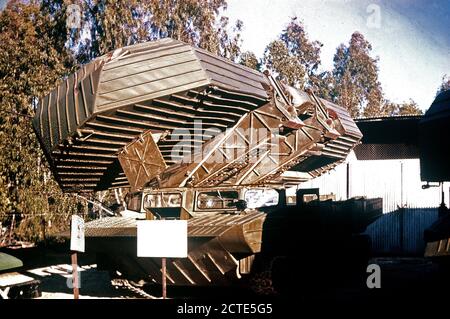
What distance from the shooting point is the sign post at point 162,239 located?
15.8ft

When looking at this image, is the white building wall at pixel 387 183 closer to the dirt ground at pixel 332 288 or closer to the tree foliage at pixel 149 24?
the dirt ground at pixel 332 288

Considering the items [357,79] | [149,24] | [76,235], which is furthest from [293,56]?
[76,235]

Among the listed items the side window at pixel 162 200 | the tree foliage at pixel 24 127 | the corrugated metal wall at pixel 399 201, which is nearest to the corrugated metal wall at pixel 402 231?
the corrugated metal wall at pixel 399 201

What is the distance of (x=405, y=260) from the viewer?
1159cm

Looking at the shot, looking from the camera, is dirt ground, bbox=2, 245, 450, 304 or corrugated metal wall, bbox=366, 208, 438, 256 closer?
dirt ground, bbox=2, 245, 450, 304

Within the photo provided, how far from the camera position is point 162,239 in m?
4.86

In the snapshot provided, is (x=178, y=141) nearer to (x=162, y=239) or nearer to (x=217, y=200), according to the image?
(x=217, y=200)

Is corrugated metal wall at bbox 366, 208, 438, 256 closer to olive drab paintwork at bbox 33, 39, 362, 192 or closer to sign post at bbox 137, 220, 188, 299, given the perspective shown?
olive drab paintwork at bbox 33, 39, 362, 192

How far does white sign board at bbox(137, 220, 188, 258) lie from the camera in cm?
481

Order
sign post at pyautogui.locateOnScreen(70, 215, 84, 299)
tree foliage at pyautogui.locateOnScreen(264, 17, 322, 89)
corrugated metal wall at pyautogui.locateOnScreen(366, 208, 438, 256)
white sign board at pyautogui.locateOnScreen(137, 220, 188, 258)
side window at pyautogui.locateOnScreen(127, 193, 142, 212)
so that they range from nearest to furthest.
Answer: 1. white sign board at pyautogui.locateOnScreen(137, 220, 188, 258)
2. sign post at pyautogui.locateOnScreen(70, 215, 84, 299)
3. side window at pyautogui.locateOnScreen(127, 193, 142, 212)
4. corrugated metal wall at pyautogui.locateOnScreen(366, 208, 438, 256)
5. tree foliage at pyautogui.locateOnScreen(264, 17, 322, 89)

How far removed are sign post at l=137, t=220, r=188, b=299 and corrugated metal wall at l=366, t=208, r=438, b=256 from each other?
368 inches

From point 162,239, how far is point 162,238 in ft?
0.03

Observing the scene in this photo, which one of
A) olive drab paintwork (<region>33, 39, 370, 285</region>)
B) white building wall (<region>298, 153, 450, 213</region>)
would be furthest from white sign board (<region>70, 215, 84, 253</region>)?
white building wall (<region>298, 153, 450, 213</region>)
